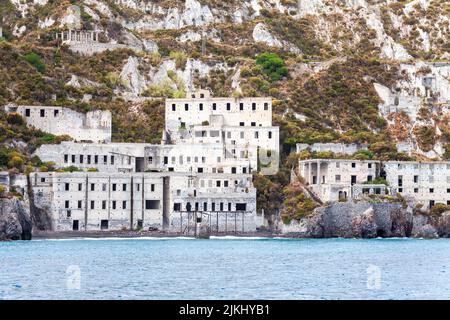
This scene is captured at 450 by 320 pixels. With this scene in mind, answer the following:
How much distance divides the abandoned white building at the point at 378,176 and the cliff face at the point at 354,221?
225 centimetres

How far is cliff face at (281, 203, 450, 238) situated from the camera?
110562mm

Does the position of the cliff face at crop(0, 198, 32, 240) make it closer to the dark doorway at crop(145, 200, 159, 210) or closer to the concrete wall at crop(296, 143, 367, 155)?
the dark doorway at crop(145, 200, 159, 210)

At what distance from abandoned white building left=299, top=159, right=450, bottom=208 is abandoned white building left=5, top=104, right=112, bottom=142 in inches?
815

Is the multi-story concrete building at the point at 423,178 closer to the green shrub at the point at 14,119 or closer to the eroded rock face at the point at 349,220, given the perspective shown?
the eroded rock face at the point at 349,220

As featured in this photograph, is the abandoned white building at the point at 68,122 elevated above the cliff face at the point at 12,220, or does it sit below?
above

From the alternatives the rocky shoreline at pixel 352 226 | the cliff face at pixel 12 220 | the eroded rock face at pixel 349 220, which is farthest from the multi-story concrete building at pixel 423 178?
the cliff face at pixel 12 220

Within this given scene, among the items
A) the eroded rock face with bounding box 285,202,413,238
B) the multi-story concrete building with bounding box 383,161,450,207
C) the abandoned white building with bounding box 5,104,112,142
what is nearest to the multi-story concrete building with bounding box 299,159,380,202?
the multi-story concrete building with bounding box 383,161,450,207

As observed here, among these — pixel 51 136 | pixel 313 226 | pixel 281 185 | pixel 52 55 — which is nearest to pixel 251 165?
pixel 281 185

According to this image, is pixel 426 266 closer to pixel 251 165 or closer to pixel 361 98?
pixel 251 165

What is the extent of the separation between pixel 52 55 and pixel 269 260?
66.8 metres

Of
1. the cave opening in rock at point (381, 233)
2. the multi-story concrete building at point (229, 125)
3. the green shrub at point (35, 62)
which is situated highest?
the green shrub at point (35, 62)

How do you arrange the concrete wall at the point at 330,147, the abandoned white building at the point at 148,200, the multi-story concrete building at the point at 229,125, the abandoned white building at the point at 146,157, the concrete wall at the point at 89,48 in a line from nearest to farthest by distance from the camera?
1. the abandoned white building at the point at 148,200
2. the abandoned white building at the point at 146,157
3. the multi-story concrete building at the point at 229,125
4. the concrete wall at the point at 330,147
5. the concrete wall at the point at 89,48

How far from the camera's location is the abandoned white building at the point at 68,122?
398 feet

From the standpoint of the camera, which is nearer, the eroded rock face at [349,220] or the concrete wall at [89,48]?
the eroded rock face at [349,220]
